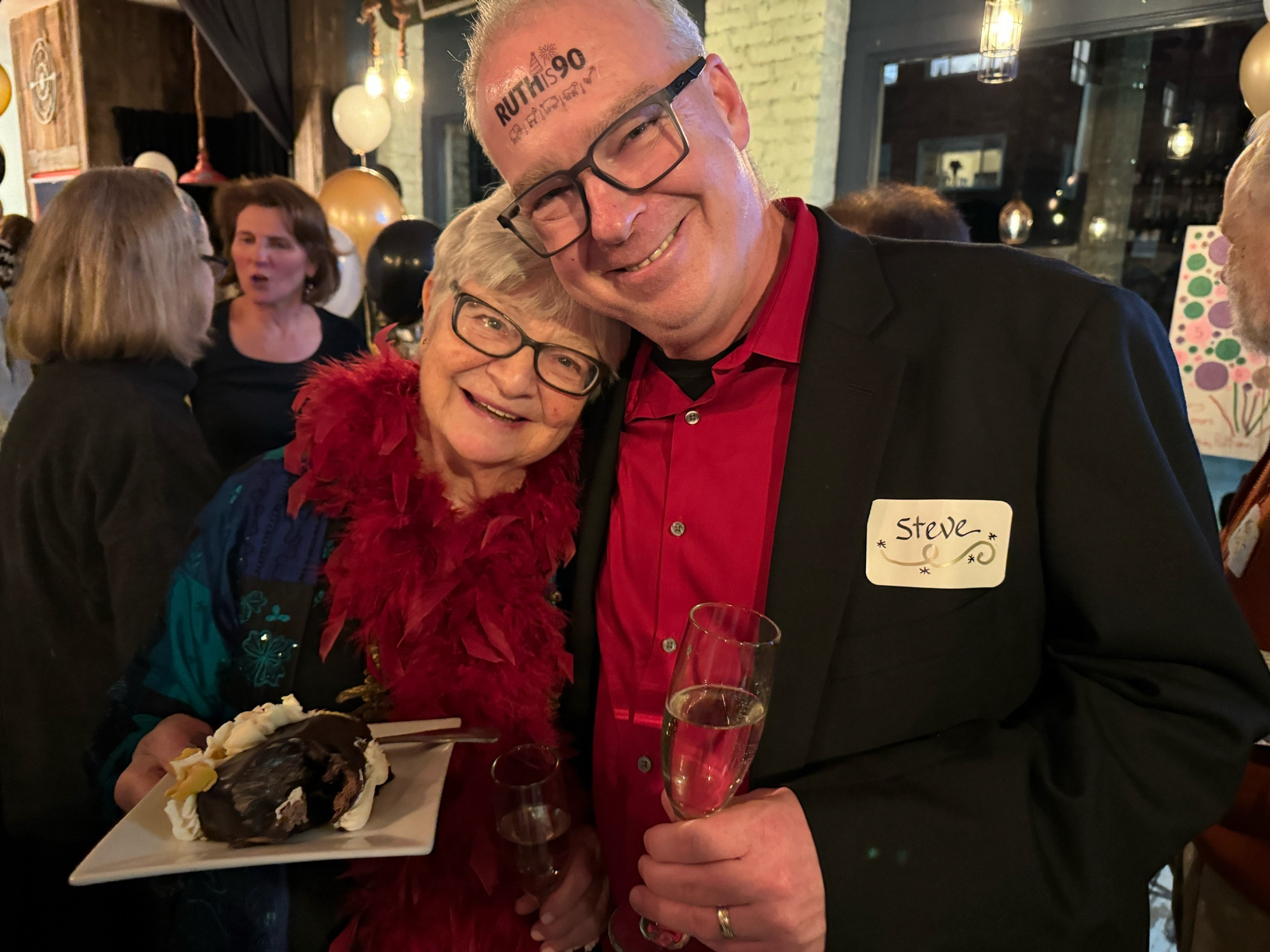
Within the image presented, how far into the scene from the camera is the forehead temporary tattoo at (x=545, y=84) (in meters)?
1.07

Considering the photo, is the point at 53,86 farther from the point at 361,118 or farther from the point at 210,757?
the point at 210,757

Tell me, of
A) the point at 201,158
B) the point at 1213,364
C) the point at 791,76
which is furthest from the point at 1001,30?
the point at 201,158

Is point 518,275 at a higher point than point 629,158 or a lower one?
lower

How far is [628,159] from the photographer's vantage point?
3.61 feet

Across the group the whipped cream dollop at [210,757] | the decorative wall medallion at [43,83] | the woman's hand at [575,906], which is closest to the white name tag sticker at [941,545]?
the woman's hand at [575,906]

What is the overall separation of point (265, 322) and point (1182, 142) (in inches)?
155

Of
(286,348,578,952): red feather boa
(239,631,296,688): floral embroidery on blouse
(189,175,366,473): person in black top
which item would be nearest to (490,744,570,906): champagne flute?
(286,348,578,952): red feather boa

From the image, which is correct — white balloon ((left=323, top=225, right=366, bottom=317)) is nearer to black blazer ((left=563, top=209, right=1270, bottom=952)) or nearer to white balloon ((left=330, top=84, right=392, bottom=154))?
white balloon ((left=330, top=84, right=392, bottom=154))

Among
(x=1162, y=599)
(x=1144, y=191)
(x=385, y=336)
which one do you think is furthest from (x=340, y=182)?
(x=1162, y=599)

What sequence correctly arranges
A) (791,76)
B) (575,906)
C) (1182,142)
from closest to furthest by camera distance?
(575,906) → (1182,142) → (791,76)

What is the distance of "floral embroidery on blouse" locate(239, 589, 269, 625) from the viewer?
1.36m

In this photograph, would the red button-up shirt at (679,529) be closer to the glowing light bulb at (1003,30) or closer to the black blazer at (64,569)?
the black blazer at (64,569)

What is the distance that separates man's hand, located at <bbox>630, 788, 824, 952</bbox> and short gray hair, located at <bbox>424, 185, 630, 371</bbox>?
0.75 m

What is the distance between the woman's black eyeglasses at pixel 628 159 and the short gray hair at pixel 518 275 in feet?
0.51
